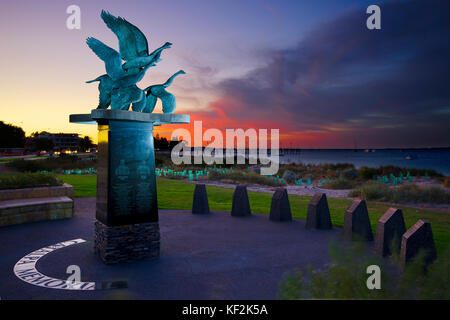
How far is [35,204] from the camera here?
10.2m

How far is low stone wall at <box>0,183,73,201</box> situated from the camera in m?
10.9

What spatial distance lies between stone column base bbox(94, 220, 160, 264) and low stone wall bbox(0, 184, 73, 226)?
444 cm

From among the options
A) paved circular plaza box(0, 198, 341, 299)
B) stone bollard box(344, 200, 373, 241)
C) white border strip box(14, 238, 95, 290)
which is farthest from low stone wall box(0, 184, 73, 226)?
stone bollard box(344, 200, 373, 241)

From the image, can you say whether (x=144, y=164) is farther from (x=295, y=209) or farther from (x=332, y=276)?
(x=295, y=209)

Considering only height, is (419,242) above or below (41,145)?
below

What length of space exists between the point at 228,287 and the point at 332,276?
2.07 meters

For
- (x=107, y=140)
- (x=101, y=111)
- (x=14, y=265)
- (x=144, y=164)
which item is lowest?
(x=14, y=265)

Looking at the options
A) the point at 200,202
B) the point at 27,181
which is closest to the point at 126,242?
the point at 200,202

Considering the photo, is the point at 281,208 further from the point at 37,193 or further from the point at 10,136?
the point at 10,136

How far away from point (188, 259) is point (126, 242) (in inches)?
53.0

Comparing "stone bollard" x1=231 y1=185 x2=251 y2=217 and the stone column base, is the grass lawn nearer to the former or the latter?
"stone bollard" x1=231 y1=185 x2=251 y2=217

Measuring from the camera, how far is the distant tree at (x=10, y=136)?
5775cm

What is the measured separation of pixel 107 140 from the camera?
259 inches
